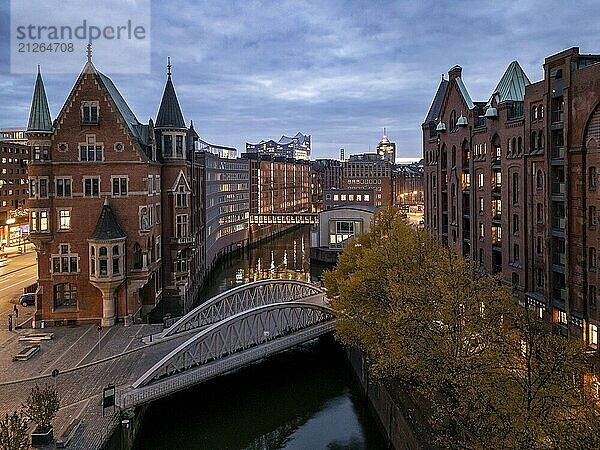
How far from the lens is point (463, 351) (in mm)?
25469

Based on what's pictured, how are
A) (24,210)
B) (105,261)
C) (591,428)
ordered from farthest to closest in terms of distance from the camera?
(24,210), (105,261), (591,428)

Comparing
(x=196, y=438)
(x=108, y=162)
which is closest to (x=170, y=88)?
(x=108, y=162)

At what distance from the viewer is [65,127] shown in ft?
151

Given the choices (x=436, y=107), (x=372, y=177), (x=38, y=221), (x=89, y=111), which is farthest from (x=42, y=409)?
(x=372, y=177)

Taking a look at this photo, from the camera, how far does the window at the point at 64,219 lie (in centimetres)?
Answer: 4606

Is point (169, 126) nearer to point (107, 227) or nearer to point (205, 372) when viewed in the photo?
point (107, 227)

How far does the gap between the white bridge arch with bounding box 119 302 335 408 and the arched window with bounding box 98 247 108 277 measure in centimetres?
1165

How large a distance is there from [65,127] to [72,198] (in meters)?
5.55

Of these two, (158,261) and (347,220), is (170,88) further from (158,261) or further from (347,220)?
(347,220)

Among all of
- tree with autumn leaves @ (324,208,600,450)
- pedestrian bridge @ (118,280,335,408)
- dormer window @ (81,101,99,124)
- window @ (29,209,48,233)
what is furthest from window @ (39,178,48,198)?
tree with autumn leaves @ (324,208,600,450)

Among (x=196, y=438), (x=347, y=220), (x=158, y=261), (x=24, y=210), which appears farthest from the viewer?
(x=24, y=210)

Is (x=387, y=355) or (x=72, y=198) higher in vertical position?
(x=72, y=198)

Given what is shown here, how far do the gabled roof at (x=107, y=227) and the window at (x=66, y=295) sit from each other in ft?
15.4

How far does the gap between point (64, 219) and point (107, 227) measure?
3.68 meters
